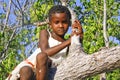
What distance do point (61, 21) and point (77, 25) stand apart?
0.70ft

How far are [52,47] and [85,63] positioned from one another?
0.31 meters

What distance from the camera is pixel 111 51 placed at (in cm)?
297

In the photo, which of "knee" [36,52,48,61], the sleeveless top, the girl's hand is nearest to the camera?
"knee" [36,52,48,61]

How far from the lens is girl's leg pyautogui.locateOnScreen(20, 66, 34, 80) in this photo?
2969 mm

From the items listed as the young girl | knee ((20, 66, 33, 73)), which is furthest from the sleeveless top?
knee ((20, 66, 33, 73))

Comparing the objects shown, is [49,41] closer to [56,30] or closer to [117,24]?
[56,30]

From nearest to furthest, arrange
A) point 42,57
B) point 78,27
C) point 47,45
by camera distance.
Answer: point 42,57, point 78,27, point 47,45

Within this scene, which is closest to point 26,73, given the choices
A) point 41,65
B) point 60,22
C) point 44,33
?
point 41,65

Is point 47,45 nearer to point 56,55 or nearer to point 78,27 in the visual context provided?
point 56,55

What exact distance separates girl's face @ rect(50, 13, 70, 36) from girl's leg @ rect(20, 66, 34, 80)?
45 centimetres

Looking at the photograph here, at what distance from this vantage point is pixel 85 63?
302cm

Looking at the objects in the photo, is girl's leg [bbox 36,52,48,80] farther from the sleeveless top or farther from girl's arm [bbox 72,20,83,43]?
girl's arm [bbox 72,20,83,43]

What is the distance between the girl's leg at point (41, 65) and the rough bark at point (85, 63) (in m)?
0.17

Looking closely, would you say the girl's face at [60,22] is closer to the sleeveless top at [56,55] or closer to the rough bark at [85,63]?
the sleeveless top at [56,55]
